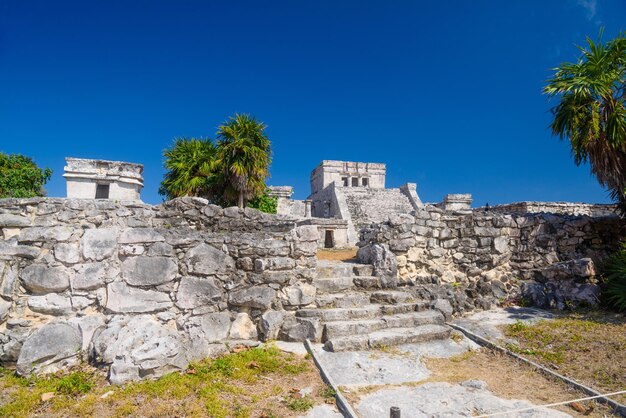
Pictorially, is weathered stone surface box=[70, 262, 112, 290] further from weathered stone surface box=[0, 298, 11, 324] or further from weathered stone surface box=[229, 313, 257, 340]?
weathered stone surface box=[229, 313, 257, 340]

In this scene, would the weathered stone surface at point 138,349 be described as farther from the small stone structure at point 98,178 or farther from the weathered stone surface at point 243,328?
the small stone structure at point 98,178

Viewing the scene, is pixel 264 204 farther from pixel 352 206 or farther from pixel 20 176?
pixel 20 176

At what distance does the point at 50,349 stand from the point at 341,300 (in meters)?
3.91

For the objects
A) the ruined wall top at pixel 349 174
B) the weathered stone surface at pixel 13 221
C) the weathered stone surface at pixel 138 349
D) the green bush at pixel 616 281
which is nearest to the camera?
the weathered stone surface at pixel 138 349

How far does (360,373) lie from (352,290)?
1.92 meters

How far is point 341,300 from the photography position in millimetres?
5133

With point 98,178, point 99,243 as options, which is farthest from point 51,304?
point 98,178

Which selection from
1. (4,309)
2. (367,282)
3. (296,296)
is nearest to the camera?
(4,309)

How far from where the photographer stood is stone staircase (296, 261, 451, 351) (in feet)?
14.8

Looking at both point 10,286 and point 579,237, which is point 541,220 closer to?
point 579,237

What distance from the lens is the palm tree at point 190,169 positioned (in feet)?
51.4

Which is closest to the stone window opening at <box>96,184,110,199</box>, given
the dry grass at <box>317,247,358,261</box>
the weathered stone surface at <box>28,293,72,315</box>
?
the dry grass at <box>317,247,358,261</box>

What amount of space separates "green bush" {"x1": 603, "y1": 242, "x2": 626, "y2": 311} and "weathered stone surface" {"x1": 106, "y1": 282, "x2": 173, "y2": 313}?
7784mm

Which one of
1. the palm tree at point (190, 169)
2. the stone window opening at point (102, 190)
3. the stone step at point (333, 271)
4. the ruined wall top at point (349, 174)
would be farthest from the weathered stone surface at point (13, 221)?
the ruined wall top at point (349, 174)
